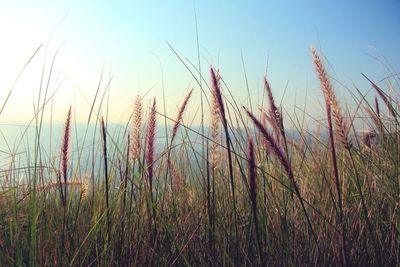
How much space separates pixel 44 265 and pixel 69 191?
2.12ft

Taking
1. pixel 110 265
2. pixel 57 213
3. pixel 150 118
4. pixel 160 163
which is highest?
pixel 150 118

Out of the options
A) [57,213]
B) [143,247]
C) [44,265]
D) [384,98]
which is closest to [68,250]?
[44,265]

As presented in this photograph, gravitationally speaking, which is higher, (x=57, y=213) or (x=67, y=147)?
(x=67, y=147)

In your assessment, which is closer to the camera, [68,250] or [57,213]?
[68,250]

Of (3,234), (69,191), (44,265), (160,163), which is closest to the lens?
(44,265)

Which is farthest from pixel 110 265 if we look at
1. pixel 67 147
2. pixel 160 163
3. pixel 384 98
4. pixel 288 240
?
pixel 384 98

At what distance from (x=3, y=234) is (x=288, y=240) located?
A: 1.32 meters

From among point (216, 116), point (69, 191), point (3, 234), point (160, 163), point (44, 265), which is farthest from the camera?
point (160, 163)

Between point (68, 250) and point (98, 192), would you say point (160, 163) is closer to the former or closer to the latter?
point (98, 192)

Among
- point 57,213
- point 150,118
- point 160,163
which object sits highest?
point 150,118

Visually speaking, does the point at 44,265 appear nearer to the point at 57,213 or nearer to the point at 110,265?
the point at 110,265

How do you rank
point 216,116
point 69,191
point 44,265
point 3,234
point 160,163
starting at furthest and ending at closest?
point 160,163
point 69,191
point 3,234
point 216,116
point 44,265

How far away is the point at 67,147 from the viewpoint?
73.9 inches

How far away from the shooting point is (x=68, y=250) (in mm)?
1846
